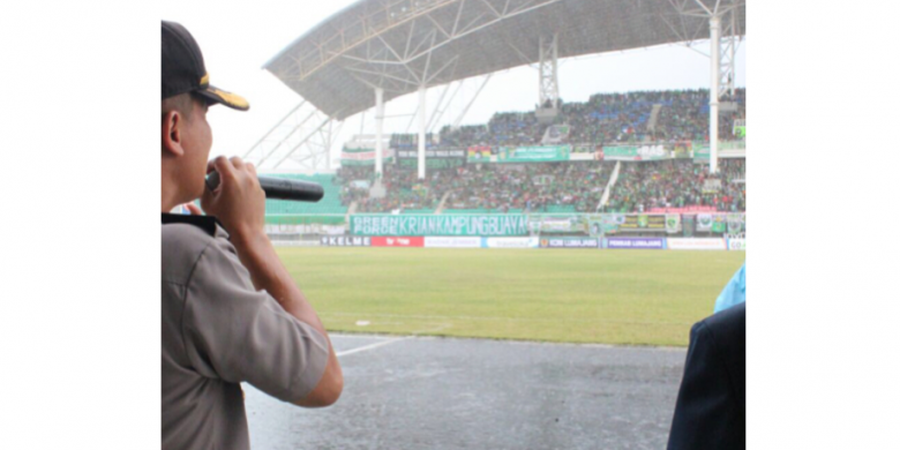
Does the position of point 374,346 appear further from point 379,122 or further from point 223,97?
point 379,122

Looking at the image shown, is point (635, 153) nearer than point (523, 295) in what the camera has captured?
No

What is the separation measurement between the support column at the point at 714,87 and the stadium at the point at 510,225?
85 millimetres

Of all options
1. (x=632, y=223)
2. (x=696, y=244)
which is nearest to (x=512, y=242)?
(x=632, y=223)

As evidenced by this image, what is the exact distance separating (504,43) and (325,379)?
77.6ft

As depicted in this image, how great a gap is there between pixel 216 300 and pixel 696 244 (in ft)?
65.4

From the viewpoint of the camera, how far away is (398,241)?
2297 cm

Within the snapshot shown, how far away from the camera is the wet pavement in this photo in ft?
9.75

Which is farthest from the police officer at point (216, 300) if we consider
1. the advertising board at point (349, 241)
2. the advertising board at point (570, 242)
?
the advertising board at point (349, 241)

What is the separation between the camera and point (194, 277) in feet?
2.38

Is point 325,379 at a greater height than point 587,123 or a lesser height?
lesser
